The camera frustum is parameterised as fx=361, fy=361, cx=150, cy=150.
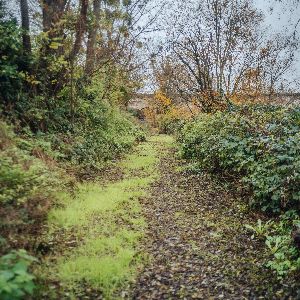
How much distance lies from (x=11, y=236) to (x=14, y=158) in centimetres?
222

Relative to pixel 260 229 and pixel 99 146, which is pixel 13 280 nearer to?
pixel 260 229

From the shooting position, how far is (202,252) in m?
5.50

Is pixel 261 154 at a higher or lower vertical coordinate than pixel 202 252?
higher

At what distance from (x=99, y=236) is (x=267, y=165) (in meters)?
3.54

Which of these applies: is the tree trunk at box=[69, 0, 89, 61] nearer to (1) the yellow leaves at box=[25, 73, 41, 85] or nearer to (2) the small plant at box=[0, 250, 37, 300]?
(1) the yellow leaves at box=[25, 73, 41, 85]

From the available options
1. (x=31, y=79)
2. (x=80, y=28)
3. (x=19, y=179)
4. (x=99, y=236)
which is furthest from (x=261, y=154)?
(x=80, y=28)

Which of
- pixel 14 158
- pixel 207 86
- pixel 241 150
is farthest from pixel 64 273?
pixel 207 86

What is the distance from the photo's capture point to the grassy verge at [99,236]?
454 centimetres

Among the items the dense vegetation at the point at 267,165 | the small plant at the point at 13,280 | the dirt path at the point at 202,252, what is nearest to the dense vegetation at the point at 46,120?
the small plant at the point at 13,280

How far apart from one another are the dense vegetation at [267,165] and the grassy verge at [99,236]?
202cm

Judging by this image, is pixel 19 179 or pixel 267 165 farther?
pixel 267 165

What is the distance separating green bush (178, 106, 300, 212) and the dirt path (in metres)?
0.66

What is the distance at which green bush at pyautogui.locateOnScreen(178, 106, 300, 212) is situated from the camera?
6363mm

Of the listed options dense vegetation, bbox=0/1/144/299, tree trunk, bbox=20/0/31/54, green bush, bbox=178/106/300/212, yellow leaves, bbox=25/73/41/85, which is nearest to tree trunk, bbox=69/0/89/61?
dense vegetation, bbox=0/1/144/299
